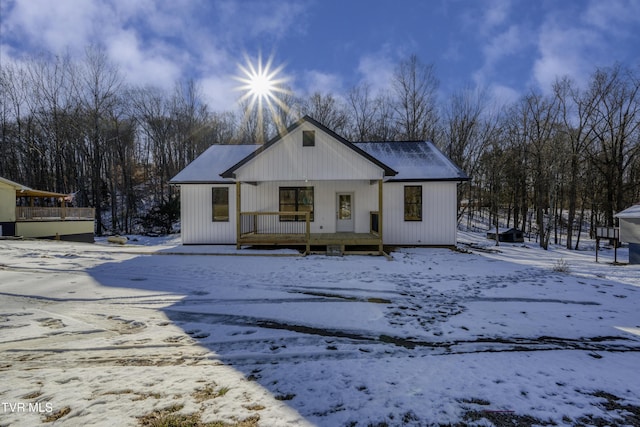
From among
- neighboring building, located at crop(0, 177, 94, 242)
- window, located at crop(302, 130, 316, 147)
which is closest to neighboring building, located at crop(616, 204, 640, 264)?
window, located at crop(302, 130, 316, 147)

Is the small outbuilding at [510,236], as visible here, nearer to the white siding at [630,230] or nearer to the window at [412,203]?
the white siding at [630,230]

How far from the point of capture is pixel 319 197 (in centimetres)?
1370

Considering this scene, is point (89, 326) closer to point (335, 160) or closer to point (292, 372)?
point (292, 372)

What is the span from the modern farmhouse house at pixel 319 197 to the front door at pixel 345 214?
1.9 inches

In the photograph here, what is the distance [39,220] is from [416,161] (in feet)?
74.3

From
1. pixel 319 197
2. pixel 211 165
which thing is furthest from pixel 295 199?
pixel 211 165

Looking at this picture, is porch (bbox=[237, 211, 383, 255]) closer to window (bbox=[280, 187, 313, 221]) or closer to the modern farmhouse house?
the modern farmhouse house

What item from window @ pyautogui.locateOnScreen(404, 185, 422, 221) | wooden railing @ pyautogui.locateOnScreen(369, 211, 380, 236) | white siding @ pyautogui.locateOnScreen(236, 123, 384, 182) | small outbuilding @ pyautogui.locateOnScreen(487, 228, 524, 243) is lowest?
small outbuilding @ pyautogui.locateOnScreen(487, 228, 524, 243)

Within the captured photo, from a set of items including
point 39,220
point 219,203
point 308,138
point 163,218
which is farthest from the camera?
point 163,218

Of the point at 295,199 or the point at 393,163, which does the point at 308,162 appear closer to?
the point at 295,199

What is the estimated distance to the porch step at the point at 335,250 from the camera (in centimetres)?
1136

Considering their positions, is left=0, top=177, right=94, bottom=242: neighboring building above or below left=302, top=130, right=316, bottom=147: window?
below

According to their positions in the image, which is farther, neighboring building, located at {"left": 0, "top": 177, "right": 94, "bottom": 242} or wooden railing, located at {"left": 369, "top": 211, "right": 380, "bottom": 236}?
neighboring building, located at {"left": 0, "top": 177, "right": 94, "bottom": 242}

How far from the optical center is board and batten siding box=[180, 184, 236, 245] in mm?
13430
